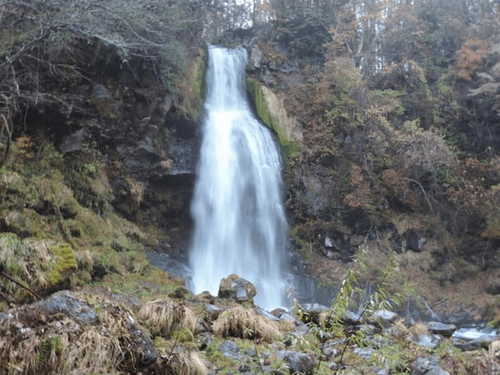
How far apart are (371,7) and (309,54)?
214 inches

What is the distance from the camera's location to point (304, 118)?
19.5m

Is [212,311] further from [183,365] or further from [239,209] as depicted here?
[239,209]

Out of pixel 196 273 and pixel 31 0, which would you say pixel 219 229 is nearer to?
pixel 196 273

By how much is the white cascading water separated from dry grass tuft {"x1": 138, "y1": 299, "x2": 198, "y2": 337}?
7.08 meters

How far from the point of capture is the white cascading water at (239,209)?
14109 mm

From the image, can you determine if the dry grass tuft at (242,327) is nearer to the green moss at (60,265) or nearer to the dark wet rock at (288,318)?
the dark wet rock at (288,318)

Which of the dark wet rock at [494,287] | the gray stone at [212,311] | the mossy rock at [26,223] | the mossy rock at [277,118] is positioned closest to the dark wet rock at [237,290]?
the gray stone at [212,311]

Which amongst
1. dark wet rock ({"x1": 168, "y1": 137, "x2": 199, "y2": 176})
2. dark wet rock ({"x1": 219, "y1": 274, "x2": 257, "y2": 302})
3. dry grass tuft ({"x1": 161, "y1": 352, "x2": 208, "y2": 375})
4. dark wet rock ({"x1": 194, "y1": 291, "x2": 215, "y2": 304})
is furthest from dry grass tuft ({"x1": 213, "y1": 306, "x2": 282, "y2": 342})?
dark wet rock ({"x1": 168, "y1": 137, "x2": 199, "y2": 176})

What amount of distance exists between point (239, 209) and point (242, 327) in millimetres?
9842

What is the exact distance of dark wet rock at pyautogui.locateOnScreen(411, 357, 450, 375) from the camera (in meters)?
4.68

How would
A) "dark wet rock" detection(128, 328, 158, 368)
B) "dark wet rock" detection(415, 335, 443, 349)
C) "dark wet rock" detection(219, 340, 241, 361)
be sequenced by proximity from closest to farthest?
"dark wet rock" detection(128, 328, 158, 368)
"dark wet rock" detection(219, 340, 241, 361)
"dark wet rock" detection(415, 335, 443, 349)

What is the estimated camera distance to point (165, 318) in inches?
210

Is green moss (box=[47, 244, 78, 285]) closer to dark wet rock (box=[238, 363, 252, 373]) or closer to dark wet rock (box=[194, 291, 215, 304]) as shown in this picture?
dark wet rock (box=[194, 291, 215, 304])

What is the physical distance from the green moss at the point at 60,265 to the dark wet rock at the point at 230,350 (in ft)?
8.72
